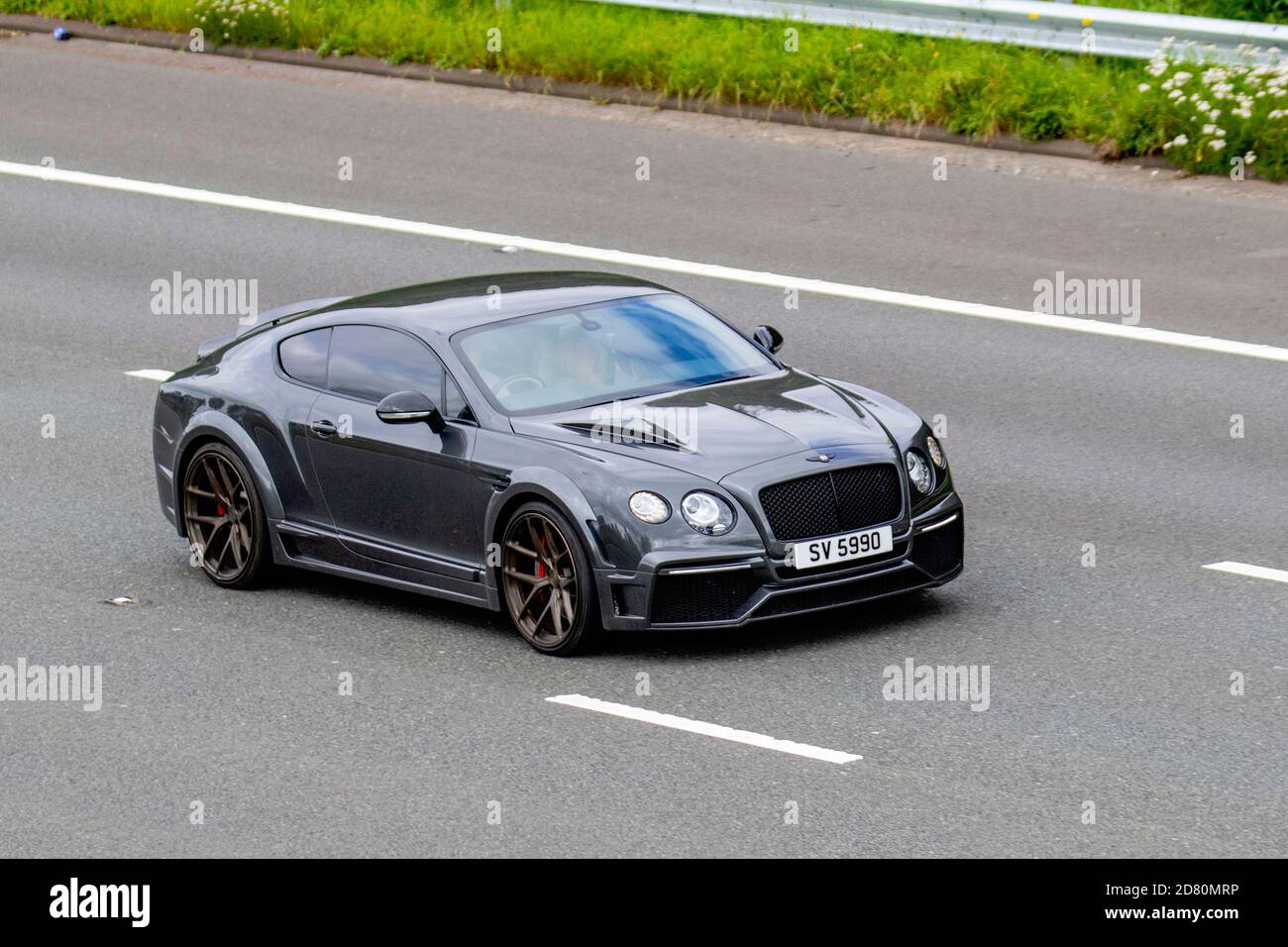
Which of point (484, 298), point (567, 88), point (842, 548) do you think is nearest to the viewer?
point (842, 548)

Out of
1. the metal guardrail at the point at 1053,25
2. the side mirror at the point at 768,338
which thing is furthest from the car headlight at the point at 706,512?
the metal guardrail at the point at 1053,25

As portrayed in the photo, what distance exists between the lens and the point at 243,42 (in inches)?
880

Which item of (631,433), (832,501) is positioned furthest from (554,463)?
(832,501)

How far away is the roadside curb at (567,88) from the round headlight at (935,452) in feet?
26.9

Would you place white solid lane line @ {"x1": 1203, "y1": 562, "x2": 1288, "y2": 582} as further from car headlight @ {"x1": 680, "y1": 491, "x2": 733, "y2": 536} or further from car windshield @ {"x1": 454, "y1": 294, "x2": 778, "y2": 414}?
car headlight @ {"x1": 680, "y1": 491, "x2": 733, "y2": 536}

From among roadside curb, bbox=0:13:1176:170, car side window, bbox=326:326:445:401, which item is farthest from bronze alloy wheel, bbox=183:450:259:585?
roadside curb, bbox=0:13:1176:170

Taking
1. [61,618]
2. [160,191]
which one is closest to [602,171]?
[160,191]

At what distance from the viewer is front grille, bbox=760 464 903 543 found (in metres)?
9.68

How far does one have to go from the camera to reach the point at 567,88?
20578mm

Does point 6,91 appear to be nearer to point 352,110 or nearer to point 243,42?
point 243,42

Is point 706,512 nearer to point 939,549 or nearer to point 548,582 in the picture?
point 548,582

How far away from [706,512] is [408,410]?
5.00 ft

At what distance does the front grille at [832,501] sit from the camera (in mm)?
9680

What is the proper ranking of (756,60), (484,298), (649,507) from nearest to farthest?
(649,507), (484,298), (756,60)
